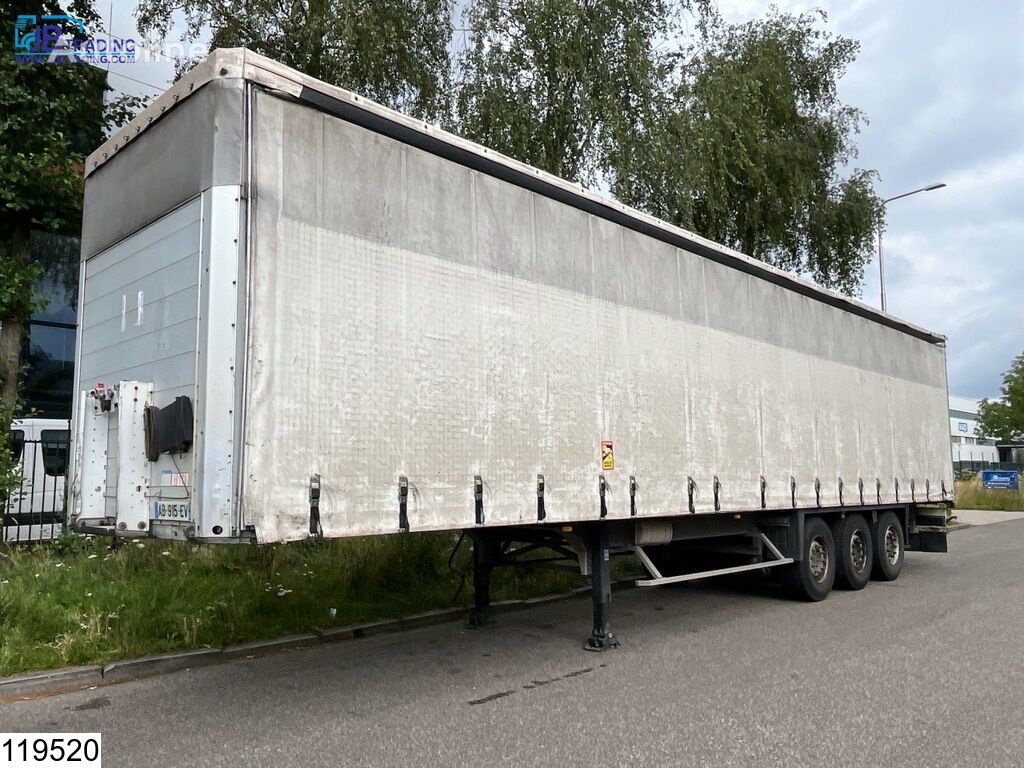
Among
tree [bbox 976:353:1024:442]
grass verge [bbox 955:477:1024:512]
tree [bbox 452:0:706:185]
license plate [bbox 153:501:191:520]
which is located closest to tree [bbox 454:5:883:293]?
tree [bbox 452:0:706:185]

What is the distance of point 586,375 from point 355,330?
226 cm

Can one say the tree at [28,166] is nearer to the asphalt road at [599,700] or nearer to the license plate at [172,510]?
the asphalt road at [599,700]

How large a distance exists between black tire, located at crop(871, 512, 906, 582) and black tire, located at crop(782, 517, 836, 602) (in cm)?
134

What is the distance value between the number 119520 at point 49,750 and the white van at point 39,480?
6.26 metres

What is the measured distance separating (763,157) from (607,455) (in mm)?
11226

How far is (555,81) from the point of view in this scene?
41.3 feet

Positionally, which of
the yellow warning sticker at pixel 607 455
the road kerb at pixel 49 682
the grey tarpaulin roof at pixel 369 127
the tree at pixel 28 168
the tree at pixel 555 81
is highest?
the tree at pixel 555 81

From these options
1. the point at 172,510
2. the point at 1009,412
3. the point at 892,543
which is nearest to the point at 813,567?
the point at 892,543

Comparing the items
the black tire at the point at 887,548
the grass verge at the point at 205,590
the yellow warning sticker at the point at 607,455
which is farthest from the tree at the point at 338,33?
the black tire at the point at 887,548

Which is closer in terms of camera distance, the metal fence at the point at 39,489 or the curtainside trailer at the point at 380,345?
the curtainside trailer at the point at 380,345

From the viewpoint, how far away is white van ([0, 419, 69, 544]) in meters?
10.8

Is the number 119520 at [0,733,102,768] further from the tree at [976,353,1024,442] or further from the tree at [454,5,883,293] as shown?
the tree at [976,353,1024,442]

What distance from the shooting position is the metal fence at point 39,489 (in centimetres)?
1070

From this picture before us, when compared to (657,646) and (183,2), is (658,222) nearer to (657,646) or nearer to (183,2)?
(657,646)
